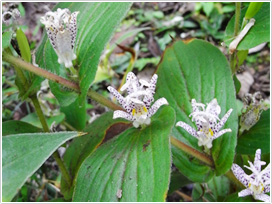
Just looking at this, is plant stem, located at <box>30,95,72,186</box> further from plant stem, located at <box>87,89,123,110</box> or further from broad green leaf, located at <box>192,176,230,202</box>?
broad green leaf, located at <box>192,176,230,202</box>

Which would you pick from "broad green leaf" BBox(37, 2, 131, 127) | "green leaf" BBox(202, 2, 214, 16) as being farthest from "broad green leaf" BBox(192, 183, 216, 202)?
"green leaf" BBox(202, 2, 214, 16)

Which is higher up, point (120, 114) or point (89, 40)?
point (89, 40)

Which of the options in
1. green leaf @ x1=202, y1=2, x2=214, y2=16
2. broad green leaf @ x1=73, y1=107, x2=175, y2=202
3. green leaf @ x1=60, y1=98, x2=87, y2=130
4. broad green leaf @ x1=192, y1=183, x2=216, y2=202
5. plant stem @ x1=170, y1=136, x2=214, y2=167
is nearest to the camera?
broad green leaf @ x1=73, y1=107, x2=175, y2=202

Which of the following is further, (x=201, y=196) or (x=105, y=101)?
(x=201, y=196)

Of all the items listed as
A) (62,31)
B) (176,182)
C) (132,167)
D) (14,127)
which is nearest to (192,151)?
(132,167)

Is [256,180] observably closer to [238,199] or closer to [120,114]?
[238,199]

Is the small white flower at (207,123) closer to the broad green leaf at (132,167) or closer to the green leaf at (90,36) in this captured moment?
the broad green leaf at (132,167)

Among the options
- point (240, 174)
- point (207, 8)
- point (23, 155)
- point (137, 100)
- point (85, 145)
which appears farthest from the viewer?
point (207, 8)

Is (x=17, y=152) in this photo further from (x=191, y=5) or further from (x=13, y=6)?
(x=191, y=5)
